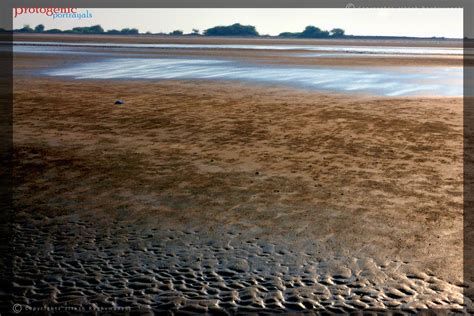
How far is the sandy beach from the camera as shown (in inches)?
163

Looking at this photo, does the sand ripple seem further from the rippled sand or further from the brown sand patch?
the brown sand patch

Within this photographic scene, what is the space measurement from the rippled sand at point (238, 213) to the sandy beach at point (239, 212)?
0.8 inches

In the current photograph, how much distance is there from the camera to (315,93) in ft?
56.8

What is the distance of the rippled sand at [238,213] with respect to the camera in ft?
13.6

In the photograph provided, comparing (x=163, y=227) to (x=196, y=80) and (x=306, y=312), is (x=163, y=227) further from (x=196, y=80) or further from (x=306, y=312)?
(x=196, y=80)

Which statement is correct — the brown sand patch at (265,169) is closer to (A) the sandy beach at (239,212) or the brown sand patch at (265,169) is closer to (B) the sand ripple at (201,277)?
(A) the sandy beach at (239,212)

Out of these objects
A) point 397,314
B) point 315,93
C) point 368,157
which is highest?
point 315,93

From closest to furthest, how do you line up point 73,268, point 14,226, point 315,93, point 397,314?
point 397,314, point 73,268, point 14,226, point 315,93

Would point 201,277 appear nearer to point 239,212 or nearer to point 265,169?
point 239,212

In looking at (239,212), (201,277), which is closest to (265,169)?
(239,212)

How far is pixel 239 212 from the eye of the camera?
597 centimetres

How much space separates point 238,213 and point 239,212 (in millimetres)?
34

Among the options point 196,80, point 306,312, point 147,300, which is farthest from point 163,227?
point 196,80

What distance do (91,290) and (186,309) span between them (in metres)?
0.80
